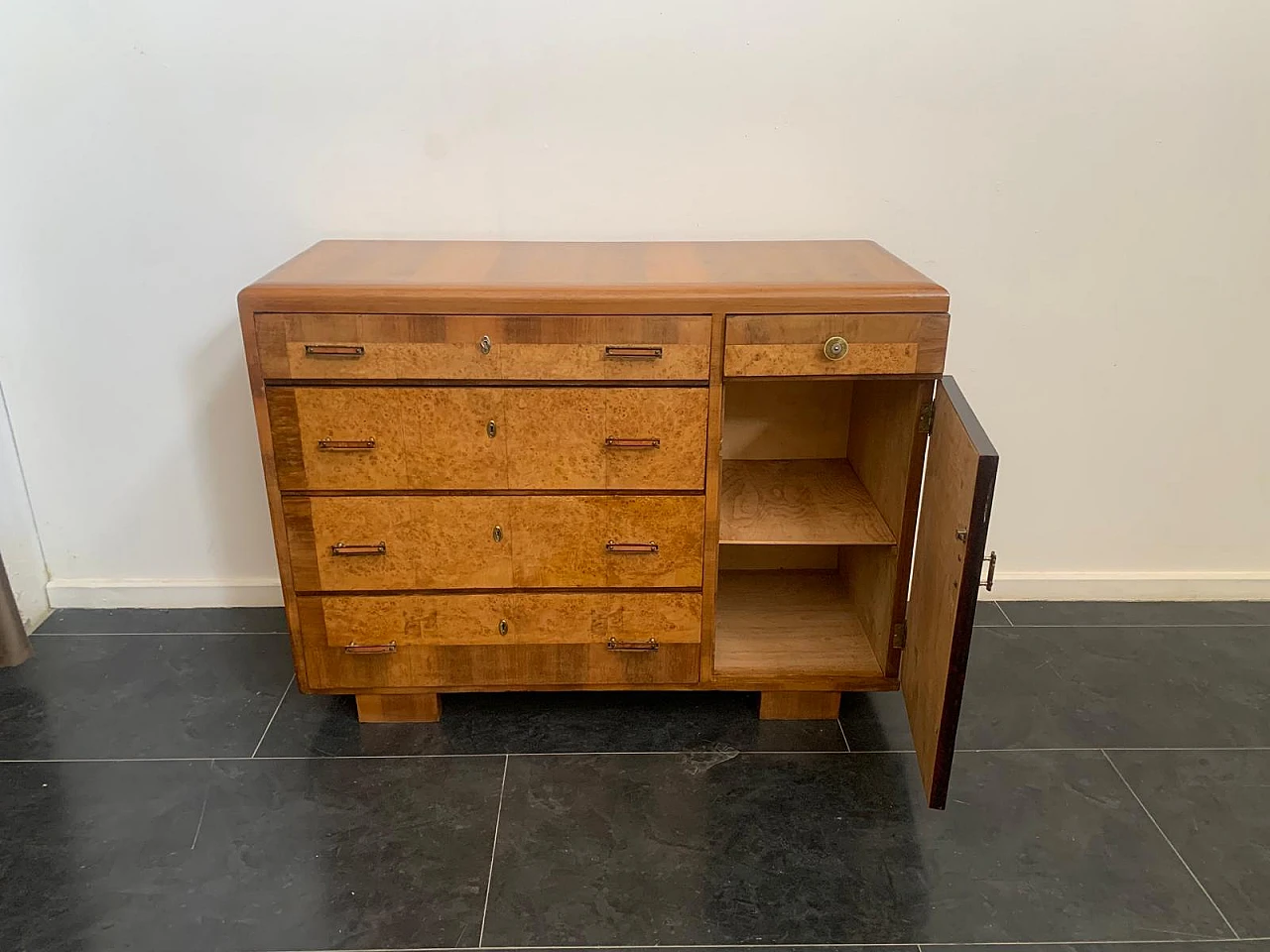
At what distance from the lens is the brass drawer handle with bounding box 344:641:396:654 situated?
171 centimetres

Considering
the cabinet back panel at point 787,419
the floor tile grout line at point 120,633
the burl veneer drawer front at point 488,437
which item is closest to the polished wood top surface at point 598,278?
the burl veneer drawer front at point 488,437

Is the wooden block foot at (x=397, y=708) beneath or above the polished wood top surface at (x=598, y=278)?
beneath

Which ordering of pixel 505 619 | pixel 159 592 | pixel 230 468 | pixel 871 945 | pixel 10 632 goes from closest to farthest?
1. pixel 871 945
2. pixel 505 619
3. pixel 10 632
4. pixel 230 468
5. pixel 159 592

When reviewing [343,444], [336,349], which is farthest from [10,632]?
[336,349]

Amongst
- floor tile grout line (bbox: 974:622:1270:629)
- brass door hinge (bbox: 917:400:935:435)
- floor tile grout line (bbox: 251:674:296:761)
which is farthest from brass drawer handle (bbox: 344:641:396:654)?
floor tile grout line (bbox: 974:622:1270:629)

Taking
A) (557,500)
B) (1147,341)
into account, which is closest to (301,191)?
Answer: (557,500)

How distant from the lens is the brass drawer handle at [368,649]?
5.62 ft

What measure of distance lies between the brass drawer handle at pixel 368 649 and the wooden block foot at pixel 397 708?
0.14 metres

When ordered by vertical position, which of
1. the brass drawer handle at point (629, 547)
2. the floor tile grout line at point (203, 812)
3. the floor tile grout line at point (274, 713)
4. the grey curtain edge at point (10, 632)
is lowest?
the floor tile grout line at point (274, 713)

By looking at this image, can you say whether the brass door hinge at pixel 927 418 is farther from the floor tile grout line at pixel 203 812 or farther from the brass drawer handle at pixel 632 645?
the floor tile grout line at pixel 203 812

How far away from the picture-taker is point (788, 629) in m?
1.91

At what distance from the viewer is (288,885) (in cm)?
146

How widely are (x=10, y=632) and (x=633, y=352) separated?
1.53 meters

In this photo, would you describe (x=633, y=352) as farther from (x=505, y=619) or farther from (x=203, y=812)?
(x=203, y=812)
